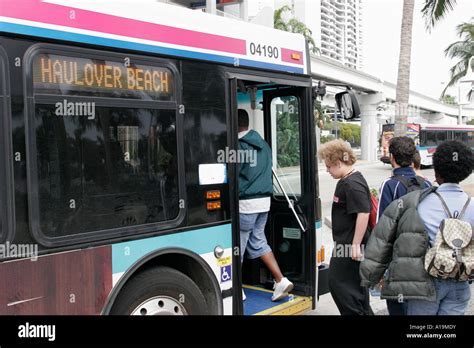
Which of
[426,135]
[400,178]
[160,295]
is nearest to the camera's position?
[160,295]

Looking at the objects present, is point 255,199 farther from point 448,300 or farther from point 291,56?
point 448,300

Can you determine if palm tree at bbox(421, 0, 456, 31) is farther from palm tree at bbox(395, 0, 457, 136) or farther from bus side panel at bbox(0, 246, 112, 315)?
bus side panel at bbox(0, 246, 112, 315)

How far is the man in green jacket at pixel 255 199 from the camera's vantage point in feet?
15.8

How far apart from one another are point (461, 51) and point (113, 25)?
1221 inches

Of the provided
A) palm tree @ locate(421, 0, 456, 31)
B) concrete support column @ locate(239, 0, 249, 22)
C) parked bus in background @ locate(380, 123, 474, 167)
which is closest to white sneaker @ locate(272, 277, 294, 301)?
concrete support column @ locate(239, 0, 249, 22)

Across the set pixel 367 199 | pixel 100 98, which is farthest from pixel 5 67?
pixel 367 199

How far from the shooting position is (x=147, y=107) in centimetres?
361

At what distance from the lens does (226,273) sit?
165 inches

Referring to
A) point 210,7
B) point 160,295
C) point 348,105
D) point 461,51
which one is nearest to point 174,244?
point 160,295

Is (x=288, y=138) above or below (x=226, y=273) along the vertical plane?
above

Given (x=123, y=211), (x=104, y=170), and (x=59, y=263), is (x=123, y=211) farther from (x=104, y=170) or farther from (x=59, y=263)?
(x=59, y=263)

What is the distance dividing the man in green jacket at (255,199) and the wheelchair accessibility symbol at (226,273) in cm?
54

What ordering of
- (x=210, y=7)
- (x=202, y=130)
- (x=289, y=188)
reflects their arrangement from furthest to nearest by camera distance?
1. (x=210, y=7)
2. (x=289, y=188)
3. (x=202, y=130)

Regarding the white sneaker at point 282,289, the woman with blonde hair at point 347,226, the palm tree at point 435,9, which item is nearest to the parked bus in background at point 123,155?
the white sneaker at point 282,289
